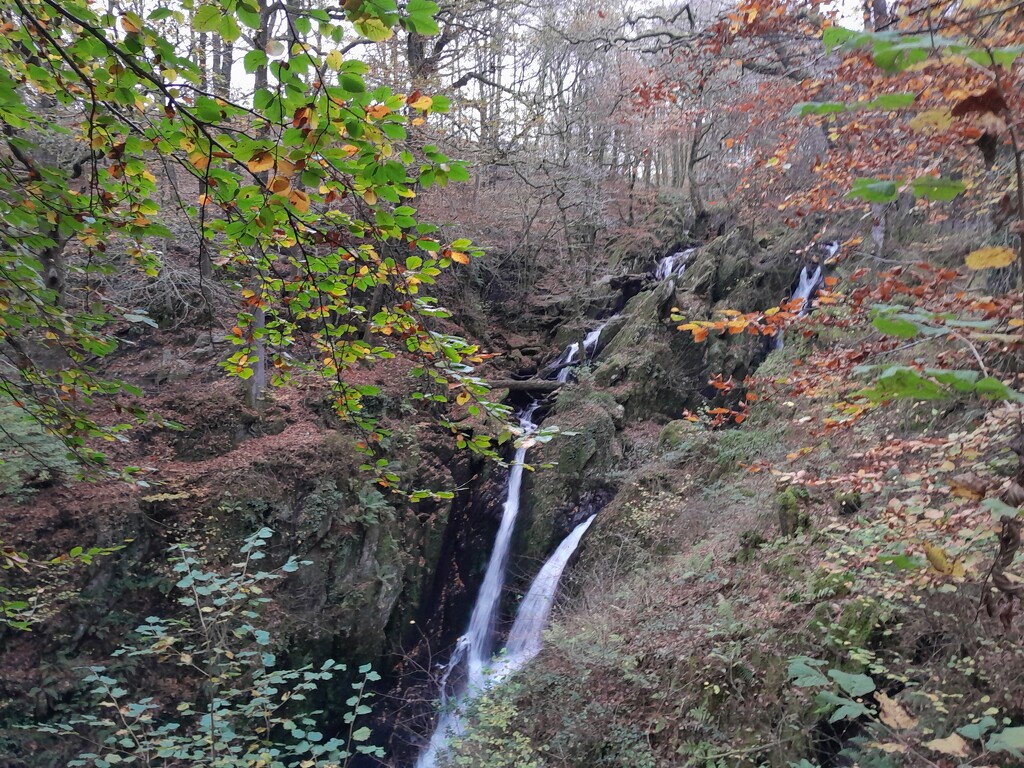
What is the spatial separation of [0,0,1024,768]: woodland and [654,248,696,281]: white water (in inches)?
59.3

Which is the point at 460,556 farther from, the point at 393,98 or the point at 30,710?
the point at 393,98

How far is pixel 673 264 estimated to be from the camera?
17.1 m

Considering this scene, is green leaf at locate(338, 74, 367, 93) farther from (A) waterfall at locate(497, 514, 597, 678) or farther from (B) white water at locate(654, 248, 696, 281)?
(B) white water at locate(654, 248, 696, 281)

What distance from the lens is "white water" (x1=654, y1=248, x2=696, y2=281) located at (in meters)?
16.4

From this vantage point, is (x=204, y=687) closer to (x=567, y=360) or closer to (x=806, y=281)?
(x=567, y=360)

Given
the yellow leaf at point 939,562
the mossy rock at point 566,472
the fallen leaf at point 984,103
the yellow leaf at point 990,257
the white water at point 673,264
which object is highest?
the white water at point 673,264

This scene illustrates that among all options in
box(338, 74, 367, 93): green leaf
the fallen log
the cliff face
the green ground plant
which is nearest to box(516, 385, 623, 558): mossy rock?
the cliff face

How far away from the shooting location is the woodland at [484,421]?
1844 millimetres

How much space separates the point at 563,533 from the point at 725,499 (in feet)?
11.1

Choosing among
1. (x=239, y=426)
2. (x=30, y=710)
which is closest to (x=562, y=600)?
(x=239, y=426)

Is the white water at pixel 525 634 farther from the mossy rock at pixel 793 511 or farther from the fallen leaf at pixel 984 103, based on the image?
the fallen leaf at pixel 984 103

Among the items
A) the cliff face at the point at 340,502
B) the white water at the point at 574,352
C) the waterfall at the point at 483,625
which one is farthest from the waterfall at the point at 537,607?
the white water at the point at 574,352

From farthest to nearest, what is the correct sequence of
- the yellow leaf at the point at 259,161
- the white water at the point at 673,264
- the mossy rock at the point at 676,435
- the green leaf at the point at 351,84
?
1. the white water at the point at 673,264
2. the mossy rock at the point at 676,435
3. the yellow leaf at the point at 259,161
4. the green leaf at the point at 351,84

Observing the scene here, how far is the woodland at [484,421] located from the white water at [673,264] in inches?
59.3
